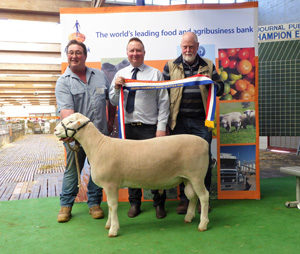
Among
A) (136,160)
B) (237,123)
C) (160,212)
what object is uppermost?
(237,123)

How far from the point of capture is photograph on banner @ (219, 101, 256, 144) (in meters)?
4.03

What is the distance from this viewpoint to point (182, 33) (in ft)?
13.1

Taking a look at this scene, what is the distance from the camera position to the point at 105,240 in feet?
8.95

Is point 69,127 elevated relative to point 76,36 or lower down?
lower down

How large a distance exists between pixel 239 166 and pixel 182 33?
2.24m

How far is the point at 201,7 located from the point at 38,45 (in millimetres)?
6122

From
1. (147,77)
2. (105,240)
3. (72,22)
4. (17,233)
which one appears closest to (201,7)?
(147,77)

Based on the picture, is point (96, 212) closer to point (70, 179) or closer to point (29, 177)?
point (70, 179)

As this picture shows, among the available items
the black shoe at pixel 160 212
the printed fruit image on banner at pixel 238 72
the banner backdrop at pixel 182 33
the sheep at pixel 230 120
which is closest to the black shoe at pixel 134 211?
the black shoe at pixel 160 212

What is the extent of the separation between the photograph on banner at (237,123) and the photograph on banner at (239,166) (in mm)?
127

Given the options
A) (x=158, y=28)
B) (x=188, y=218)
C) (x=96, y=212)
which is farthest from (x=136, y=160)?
(x=158, y=28)

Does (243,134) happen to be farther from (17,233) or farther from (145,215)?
(17,233)

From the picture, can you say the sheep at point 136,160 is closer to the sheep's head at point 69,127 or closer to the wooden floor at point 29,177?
the sheep's head at point 69,127

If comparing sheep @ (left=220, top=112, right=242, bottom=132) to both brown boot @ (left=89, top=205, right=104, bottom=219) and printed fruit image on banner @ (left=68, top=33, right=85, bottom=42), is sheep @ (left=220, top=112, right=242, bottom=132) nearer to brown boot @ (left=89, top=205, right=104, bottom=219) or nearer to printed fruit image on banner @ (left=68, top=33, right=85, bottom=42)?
brown boot @ (left=89, top=205, right=104, bottom=219)
